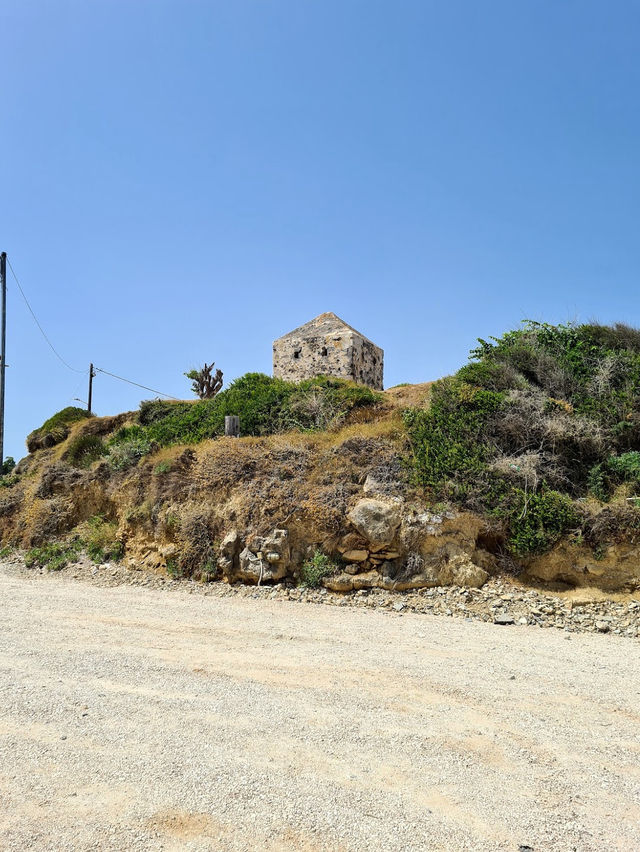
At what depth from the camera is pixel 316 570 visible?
32.6 ft

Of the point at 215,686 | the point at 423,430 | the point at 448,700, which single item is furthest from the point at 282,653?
the point at 423,430

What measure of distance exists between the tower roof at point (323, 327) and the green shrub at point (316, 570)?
14.4 meters

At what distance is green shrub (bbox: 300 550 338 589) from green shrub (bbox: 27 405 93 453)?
14.6m

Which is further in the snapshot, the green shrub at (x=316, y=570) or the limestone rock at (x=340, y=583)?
the green shrub at (x=316, y=570)

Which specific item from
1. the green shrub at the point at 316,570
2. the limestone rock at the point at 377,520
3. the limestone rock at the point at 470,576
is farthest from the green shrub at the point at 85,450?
the limestone rock at the point at 470,576

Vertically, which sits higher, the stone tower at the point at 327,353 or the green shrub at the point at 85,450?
the stone tower at the point at 327,353

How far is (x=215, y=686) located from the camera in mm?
5395

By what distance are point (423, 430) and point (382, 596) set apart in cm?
371

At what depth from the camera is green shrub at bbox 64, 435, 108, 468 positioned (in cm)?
1736

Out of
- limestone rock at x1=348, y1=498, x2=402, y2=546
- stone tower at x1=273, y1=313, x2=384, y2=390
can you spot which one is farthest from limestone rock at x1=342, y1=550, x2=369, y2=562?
stone tower at x1=273, y1=313, x2=384, y2=390

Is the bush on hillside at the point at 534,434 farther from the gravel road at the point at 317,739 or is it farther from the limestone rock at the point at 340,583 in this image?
the gravel road at the point at 317,739

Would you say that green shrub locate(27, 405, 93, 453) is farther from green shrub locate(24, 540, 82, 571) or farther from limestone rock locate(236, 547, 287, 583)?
limestone rock locate(236, 547, 287, 583)

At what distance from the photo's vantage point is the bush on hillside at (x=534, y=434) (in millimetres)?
9719

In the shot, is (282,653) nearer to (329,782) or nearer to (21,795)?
(329,782)
